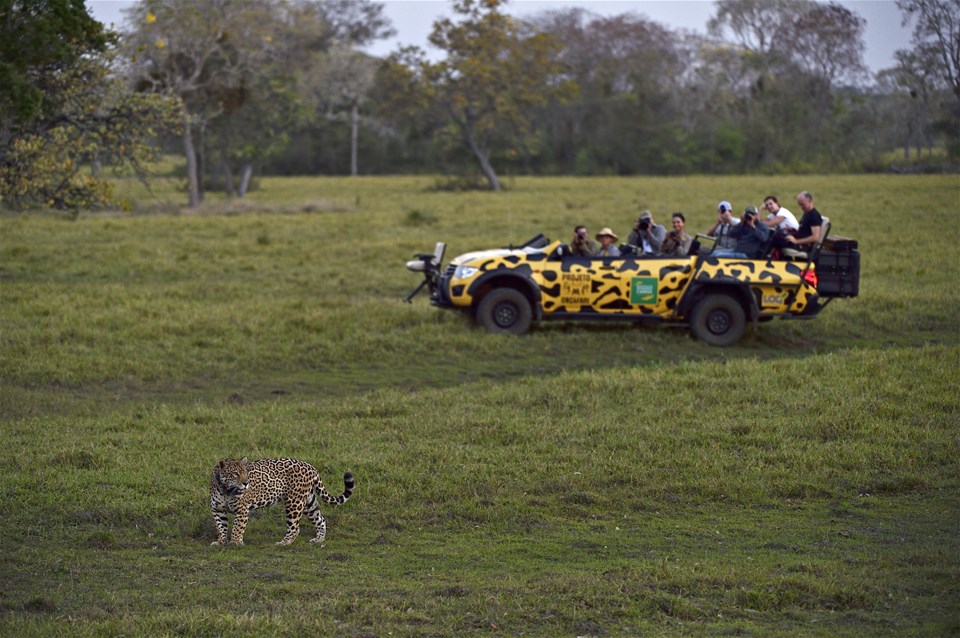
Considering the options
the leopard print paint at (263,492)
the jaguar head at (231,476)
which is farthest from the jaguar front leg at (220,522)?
the jaguar head at (231,476)

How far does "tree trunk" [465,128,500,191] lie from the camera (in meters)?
50.6

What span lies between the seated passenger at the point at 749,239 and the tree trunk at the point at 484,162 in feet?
112

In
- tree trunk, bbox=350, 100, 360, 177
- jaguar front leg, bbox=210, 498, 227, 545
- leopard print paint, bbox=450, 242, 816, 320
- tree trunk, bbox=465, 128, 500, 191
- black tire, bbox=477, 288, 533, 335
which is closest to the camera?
jaguar front leg, bbox=210, 498, 227, 545

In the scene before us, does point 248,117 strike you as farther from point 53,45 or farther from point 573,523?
point 573,523

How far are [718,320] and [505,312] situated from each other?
293 centimetres

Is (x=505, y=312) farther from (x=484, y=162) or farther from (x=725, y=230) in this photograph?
(x=484, y=162)

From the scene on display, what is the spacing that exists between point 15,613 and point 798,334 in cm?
1245

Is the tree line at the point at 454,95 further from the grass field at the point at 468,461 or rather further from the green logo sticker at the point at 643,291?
the green logo sticker at the point at 643,291

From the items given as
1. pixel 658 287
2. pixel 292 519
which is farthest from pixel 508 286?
pixel 292 519

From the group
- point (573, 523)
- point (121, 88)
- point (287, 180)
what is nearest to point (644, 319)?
point (573, 523)

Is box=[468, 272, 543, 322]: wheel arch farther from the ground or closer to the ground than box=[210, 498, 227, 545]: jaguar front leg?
farther from the ground

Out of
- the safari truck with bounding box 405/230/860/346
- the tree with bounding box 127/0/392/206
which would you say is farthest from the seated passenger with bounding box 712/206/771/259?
the tree with bounding box 127/0/392/206

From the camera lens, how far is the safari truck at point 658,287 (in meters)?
15.7

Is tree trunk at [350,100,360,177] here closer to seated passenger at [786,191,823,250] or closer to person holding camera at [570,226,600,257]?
person holding camera at [570,226,600,257]
